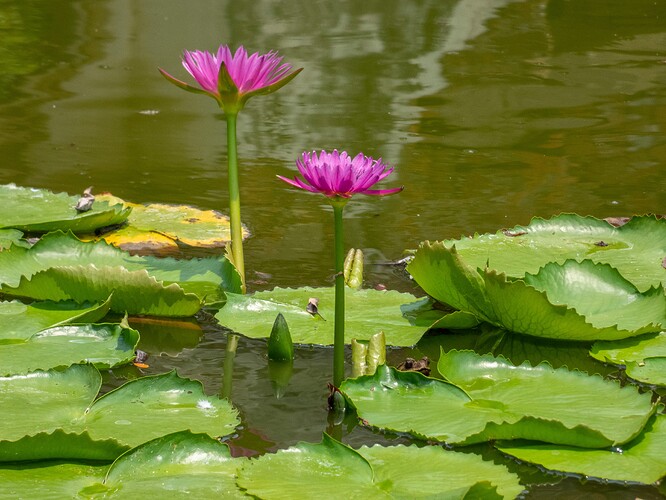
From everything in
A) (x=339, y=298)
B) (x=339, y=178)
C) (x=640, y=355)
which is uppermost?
(x=339, y=178)

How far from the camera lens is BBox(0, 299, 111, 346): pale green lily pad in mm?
1815

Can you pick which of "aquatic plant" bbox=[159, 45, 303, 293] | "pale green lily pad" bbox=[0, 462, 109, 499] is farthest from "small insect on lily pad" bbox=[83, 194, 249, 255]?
"pale green lily pad" bbox=[0, 462, 109, 499]

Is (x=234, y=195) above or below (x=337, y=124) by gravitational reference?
above

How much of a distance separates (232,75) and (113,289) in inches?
18.3

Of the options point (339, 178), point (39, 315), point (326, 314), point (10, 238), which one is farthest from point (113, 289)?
point (339, 178)

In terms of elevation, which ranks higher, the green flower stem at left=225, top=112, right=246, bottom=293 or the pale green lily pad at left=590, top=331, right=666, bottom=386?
the green flower stem at left=225, top=112, right=246, bottom=293

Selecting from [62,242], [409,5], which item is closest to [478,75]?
[409,5]

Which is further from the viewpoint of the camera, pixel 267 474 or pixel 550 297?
pixel 550 297

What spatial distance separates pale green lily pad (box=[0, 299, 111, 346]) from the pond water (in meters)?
0.13

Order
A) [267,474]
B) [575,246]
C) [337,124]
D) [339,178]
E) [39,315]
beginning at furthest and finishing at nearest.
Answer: [337,124], [575,246], [39,315], [339,178], [267,474]

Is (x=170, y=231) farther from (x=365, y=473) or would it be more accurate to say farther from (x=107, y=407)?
(x=365, y=473)

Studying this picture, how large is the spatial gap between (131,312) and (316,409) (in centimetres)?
56

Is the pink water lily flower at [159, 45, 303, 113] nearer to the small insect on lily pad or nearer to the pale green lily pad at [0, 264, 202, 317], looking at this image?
the pale green lily pad at [0, 264, 202, 317]

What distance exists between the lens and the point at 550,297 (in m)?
1.92
